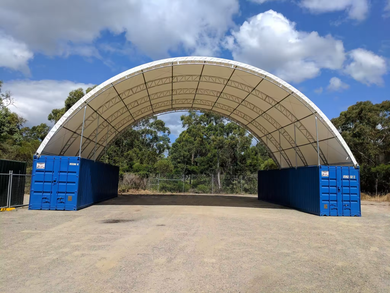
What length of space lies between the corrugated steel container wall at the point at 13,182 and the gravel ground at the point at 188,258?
4.34 m

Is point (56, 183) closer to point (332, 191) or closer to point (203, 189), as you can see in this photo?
point (332, 191)

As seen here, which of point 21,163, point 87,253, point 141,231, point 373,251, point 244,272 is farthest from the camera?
point 21,163

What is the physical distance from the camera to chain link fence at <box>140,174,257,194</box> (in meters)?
34.6

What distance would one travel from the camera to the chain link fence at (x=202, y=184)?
34.6 metres

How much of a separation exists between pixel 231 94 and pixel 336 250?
1563cm

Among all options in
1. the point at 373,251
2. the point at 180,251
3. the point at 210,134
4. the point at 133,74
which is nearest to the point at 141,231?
the point at 180,251

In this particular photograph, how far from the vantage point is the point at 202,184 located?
35562 mm

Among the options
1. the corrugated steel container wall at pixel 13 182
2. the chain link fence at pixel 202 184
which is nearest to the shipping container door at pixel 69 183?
the corrugated steel container wall at pixel 13 182

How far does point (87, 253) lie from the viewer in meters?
6.77

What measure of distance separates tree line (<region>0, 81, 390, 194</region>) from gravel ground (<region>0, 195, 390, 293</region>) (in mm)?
18046

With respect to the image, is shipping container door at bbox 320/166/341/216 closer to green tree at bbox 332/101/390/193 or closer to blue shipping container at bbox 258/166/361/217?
blue shipping container at bbox 258/166/361/217

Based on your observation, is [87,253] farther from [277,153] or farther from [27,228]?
[277,153]

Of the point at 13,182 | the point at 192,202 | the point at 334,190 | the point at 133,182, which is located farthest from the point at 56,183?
the point at 133,182

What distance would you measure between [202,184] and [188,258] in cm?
2913
